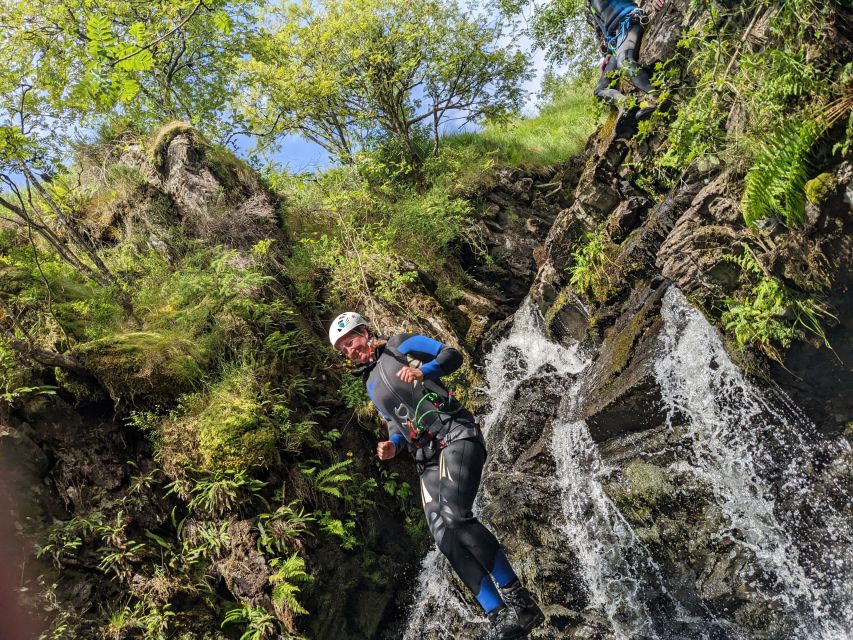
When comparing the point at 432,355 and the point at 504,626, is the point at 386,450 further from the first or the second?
the point at 504,626

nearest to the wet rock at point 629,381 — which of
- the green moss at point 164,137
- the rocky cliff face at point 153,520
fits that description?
the rocky cliff face at point 153,520

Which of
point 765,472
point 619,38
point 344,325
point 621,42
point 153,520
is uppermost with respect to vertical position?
point 619,38

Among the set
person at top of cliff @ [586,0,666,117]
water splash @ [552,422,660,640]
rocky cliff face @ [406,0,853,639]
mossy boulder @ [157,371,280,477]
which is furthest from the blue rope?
mossy boulder @ [157,371,280,477]

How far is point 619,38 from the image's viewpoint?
765 cm

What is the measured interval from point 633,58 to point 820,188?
4.41 m

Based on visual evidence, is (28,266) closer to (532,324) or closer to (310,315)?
(310,315)

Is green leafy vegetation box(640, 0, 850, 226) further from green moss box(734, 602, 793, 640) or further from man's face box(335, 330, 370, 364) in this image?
man's face box(335, 330, 370, 364)

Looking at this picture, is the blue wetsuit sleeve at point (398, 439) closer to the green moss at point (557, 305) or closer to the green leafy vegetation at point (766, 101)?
the green moss at point (557, 305)

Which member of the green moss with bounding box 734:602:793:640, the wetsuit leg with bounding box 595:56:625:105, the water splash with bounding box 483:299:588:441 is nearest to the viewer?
the green moss with bounding box 734:602:793:640

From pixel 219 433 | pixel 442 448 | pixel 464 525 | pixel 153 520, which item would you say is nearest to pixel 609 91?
pixel 442 448

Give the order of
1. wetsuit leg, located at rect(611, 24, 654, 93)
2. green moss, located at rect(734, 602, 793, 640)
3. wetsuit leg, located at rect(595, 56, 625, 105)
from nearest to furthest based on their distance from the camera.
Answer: green moss, located at rect(734, 602, 793, 640) < wetsuit leg, located at rect(611, 24, 654, 93) < wetsuit leg, located at rect(595, 56, 625, 105)

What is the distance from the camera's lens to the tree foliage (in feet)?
30.8

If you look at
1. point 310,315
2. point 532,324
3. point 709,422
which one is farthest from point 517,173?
point 709,422

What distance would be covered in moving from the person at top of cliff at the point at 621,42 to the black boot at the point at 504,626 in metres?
6.43
